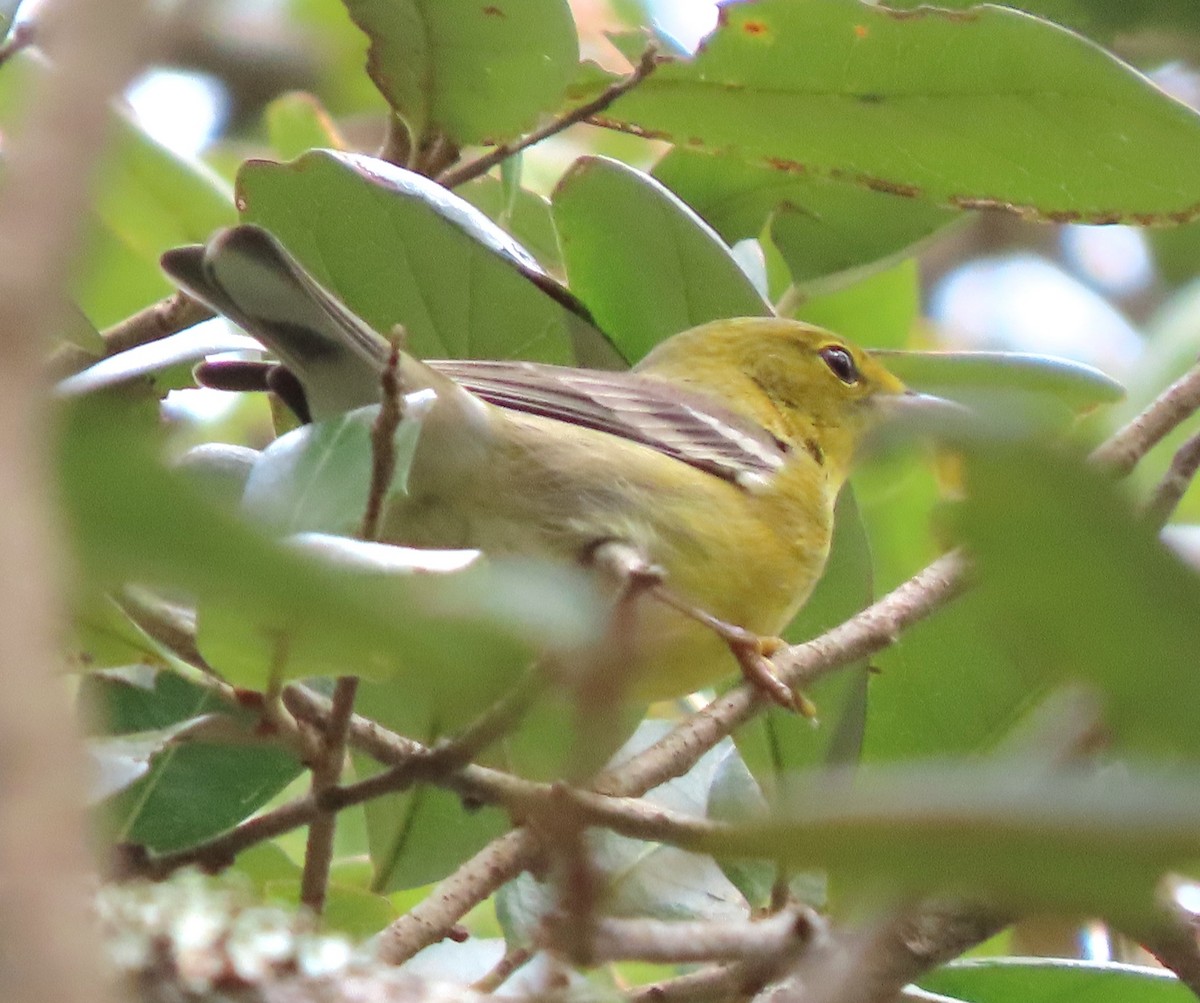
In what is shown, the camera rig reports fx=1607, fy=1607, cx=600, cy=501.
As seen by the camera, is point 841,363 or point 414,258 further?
point 841,363

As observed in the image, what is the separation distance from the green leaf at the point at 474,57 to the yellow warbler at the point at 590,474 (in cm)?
39

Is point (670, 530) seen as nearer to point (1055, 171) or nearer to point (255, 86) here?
point (1055, 171)

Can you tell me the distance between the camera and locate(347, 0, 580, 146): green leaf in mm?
2367

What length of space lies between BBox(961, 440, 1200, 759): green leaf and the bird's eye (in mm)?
2586

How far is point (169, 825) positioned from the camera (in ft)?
6.67

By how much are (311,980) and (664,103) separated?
1.71 meters

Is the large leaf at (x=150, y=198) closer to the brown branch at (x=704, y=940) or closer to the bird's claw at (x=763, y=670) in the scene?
the bird's claw at (x=763, y=670)

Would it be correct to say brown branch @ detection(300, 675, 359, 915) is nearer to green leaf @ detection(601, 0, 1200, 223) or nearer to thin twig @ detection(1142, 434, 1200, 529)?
thin twig @ detection(1142, 434, 1200, 529)

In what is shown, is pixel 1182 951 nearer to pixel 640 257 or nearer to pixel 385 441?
pixel 385 441

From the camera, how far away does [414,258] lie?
Answer: 237 centimetres

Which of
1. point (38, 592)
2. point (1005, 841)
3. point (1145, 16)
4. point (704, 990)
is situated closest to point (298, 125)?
point (704, 990)

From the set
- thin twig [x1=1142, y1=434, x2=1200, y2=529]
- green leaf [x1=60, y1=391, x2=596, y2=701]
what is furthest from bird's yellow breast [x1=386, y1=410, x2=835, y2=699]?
green leaf [x1=60, y1=391, x2=596, y2=701]

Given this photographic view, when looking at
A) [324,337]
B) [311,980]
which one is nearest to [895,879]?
[311,980]

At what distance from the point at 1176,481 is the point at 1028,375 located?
2.24 feet
